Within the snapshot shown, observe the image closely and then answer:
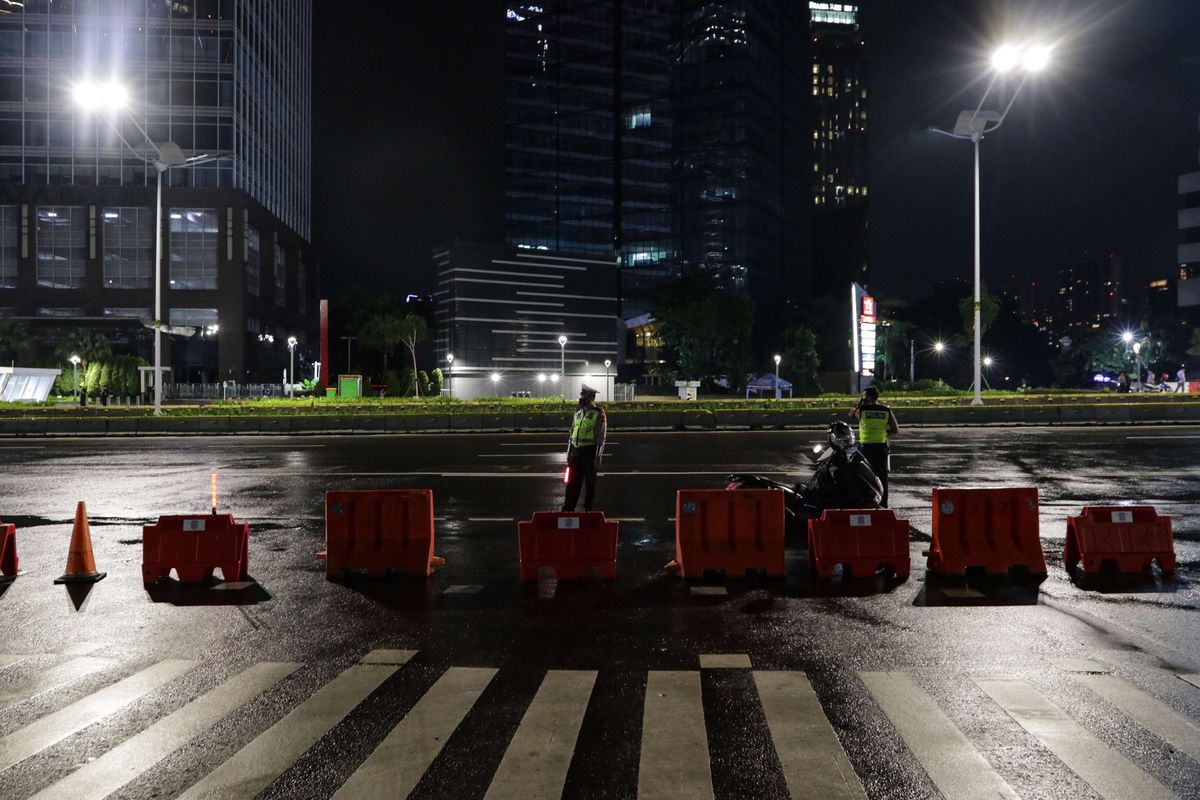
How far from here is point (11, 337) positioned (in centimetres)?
6444

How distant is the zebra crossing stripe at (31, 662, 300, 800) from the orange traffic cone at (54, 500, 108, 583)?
3.91 meters

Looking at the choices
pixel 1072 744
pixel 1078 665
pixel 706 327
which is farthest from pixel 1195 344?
pixel 1072 744

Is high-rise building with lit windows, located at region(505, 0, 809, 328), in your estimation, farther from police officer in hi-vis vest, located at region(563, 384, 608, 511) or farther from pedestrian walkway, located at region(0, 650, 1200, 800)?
pedestrian walkway, located at region(0, 650, 1200, 800)

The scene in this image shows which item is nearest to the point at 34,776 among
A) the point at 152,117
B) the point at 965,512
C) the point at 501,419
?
the point at 965,512

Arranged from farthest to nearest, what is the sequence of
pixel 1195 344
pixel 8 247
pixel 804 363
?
pixel 1195 344
pixel 8 247
pixel 804 363

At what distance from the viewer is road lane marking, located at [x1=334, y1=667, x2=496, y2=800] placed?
393 centimetres

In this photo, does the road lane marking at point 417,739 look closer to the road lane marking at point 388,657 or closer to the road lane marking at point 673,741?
the road lane marking at point 388,657

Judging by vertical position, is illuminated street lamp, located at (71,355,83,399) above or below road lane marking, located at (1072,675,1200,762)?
above

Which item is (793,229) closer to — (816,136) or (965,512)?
(816,136)

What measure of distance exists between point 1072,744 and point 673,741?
2.18m

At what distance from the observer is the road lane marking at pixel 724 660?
18.8ft

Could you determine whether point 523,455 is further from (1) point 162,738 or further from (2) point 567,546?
(1) point 162,738

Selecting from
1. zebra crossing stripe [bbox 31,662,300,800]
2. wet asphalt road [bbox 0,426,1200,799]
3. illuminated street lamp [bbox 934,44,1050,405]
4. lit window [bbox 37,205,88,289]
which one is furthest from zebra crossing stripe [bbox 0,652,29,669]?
lit window [bbox 37,205,88,289]

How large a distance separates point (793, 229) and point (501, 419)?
111m
